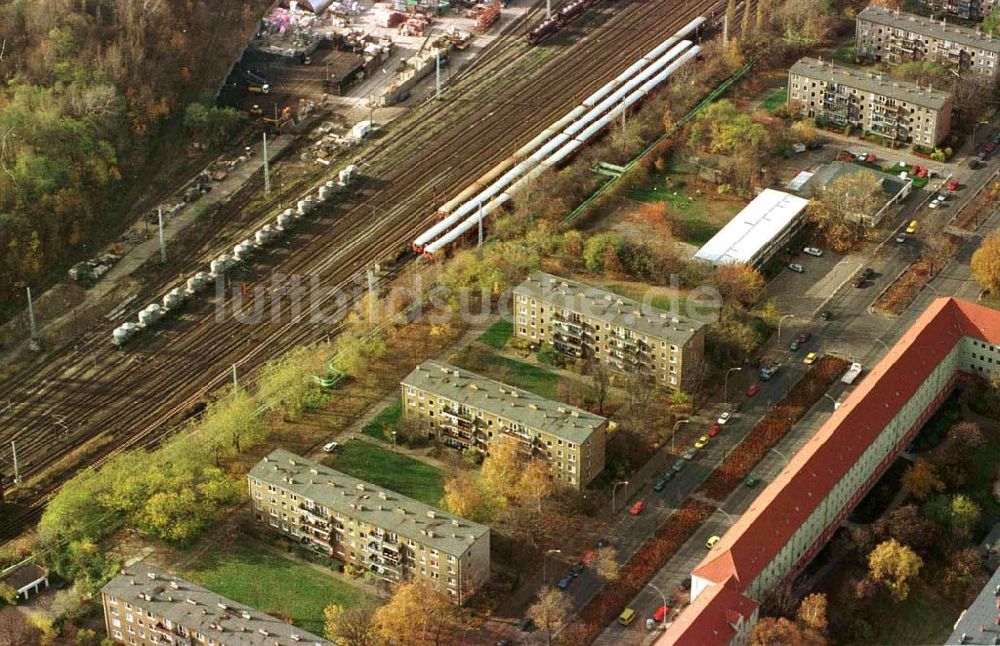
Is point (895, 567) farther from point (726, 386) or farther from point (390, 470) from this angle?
point (390, 470)

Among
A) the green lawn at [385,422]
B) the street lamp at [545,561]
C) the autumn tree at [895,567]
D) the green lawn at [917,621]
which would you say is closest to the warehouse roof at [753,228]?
the green lawn at [385,422]

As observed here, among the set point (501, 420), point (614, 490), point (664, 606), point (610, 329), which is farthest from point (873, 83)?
point (664, 606)

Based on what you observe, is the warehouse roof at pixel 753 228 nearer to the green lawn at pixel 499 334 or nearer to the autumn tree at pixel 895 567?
the green lawn at pixel 499 334

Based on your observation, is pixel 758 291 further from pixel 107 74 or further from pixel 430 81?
pixel 107 74

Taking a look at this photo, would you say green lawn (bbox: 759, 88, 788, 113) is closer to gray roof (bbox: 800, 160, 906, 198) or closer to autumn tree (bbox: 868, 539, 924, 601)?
gray roof (bbox: 800, 160, 906, 198)

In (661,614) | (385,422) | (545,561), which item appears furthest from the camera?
(385,422)

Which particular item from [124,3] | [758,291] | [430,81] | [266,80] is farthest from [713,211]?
[124,3]

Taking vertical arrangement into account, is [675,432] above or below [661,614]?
above
